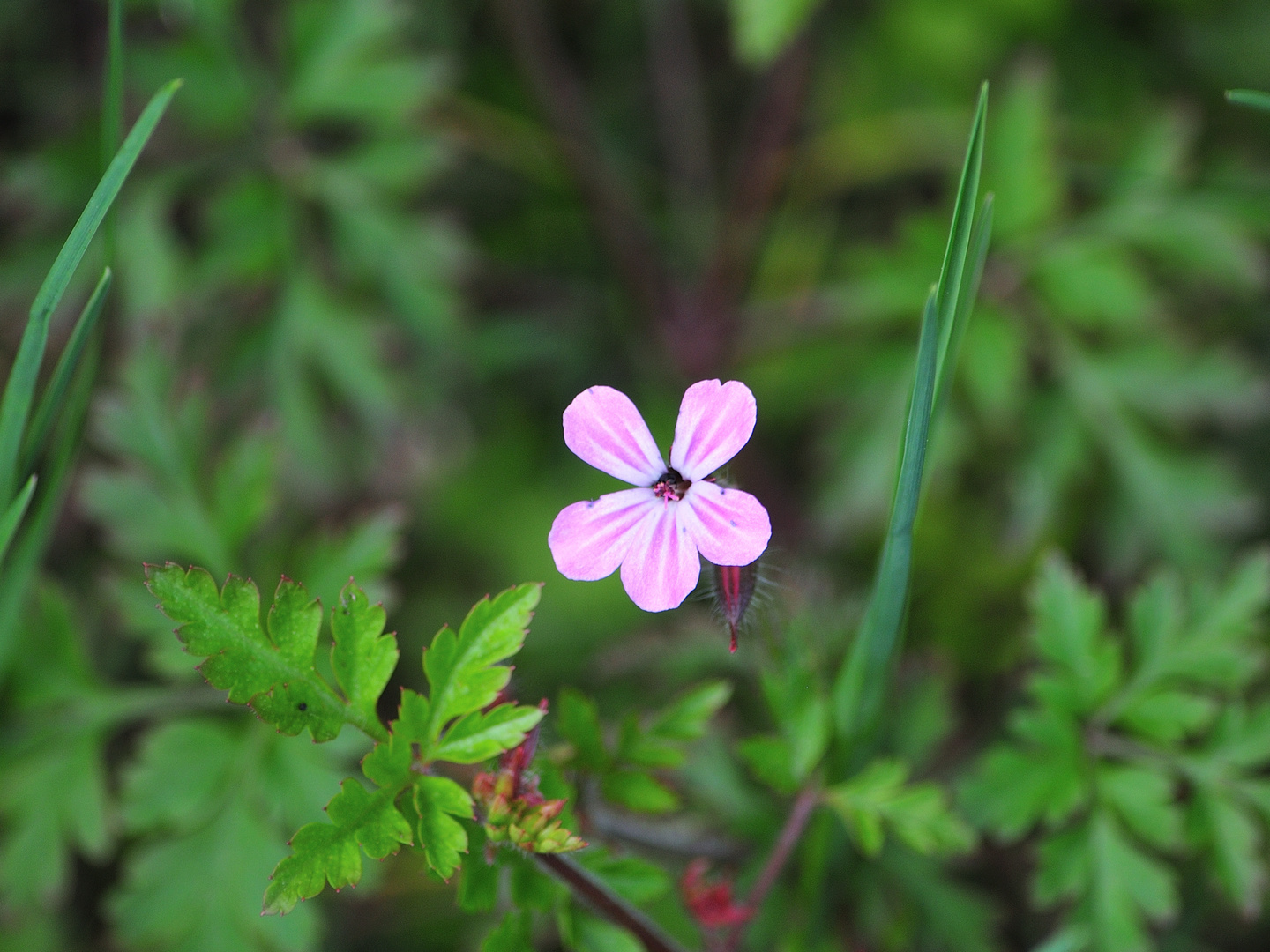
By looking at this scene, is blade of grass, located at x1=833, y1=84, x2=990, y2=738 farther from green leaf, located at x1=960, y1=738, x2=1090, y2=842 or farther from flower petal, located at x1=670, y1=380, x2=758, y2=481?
green leaf, located at x1=960, y1=738, x2=1090, y2=842

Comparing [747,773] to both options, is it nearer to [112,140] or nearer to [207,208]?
[112,140]

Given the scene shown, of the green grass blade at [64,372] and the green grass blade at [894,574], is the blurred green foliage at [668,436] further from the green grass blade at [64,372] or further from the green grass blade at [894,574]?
A: the green grass blade at [64,372]

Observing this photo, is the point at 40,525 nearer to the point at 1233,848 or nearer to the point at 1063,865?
the point at 1063,865

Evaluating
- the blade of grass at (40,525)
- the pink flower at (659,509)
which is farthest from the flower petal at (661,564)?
the blade of grass at (40,525)

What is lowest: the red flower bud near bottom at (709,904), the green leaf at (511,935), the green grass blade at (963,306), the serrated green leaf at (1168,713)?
the red flower bud near bottom at (709,904)

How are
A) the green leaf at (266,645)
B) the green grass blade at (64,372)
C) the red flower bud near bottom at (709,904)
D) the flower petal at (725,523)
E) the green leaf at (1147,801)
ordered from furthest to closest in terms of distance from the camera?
the green leaf at (1147,801)
the red flower bud near bottom at (709,904)
the green grass blade at (64,372)
the green leaf at (266,645)
the flower petal at (725,523)

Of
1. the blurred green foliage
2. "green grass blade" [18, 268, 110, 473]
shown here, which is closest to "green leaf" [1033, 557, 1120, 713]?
the blurred green foliage

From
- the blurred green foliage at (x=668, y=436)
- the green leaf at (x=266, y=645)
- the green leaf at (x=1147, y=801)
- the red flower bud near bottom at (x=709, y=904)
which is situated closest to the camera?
the green leaf at (x=266, y=645)
